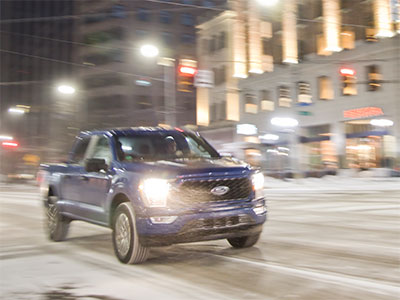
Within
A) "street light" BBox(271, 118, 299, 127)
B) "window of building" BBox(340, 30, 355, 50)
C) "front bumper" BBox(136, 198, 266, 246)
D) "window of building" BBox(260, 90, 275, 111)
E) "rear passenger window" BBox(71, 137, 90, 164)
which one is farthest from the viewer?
"window of building" BBox(260, 90, 275, 111)

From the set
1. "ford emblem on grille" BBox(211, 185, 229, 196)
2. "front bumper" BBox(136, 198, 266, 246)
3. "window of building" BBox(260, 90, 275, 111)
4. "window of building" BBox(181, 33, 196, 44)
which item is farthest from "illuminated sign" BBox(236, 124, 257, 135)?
"ford emblem on grille" BBox(211, 185, 229, 196)

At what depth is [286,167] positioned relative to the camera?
42000 millimetres

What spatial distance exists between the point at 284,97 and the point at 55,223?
1327 inches

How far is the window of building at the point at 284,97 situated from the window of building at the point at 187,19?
117 feet

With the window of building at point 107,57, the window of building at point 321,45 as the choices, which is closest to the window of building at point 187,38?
the window of building at point 107,57

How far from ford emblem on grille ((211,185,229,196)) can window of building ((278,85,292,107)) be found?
1381 inches

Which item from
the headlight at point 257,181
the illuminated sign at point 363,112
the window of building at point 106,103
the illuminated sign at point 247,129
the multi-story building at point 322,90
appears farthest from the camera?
the window of building at point 106,103

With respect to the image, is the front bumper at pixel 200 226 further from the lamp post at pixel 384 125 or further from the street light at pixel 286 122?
the street light at pixel 286 122

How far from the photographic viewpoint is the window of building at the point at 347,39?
3612 cm

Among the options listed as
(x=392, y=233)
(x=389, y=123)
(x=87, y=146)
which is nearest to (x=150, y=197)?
(x=87, y=146)

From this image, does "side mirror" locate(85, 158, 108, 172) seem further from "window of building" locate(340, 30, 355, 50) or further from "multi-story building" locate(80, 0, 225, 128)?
"multi-story building" locate(80, 0, 225, 128)

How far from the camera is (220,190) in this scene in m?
6.88

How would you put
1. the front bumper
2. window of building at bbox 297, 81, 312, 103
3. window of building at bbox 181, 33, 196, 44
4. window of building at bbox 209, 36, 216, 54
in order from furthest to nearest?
window of building at bbox 181, 33, 196, 44 < window of building at bbox 209, 36, 216, 54 < window of building at bbox 297, 81, 312, 103 < the front bumper

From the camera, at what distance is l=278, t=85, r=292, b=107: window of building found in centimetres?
4128
